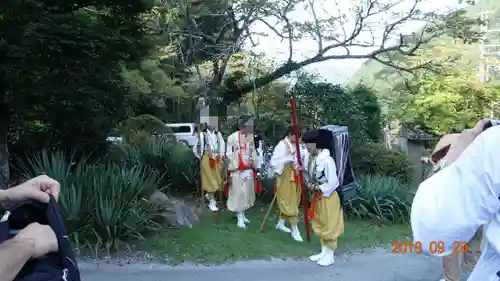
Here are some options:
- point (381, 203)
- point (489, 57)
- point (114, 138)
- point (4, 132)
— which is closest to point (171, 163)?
point (114, 138)

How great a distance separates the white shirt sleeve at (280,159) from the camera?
7887 millimetres

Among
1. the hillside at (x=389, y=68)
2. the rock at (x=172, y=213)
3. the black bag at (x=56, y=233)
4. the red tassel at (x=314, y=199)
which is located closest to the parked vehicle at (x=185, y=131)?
the hillside at (x=389, y=68)

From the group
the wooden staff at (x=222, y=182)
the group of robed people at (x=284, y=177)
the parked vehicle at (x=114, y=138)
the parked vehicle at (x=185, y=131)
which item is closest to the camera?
the group of robed people at (x=284, y=177)

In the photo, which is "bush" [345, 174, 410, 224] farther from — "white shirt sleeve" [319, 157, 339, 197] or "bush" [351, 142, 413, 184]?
"white shirt sleeve" [319, 157, 339, 197]

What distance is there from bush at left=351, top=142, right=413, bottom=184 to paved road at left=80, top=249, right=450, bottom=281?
555 cm

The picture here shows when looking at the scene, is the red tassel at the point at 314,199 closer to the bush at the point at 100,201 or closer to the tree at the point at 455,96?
the bush at the point at 100,201

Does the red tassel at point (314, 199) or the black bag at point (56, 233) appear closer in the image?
the black bag at point (56, 233)

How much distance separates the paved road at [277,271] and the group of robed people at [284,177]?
0.34 meters

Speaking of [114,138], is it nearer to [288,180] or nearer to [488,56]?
[288,180]

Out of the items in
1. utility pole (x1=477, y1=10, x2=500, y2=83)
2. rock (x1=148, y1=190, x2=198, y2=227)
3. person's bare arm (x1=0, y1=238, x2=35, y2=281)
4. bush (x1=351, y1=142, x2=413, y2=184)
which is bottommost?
rock (x1=148, y1=190, x2=198, y2=227)

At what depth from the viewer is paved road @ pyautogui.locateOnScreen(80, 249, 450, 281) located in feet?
19.5

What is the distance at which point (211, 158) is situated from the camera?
973 cm

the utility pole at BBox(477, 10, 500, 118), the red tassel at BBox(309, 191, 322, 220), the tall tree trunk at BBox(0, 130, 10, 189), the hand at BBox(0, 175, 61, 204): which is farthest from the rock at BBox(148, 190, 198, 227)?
the utility pole at BBox(477, 10, 500, 118)

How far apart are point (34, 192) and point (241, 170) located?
6.68 meters
